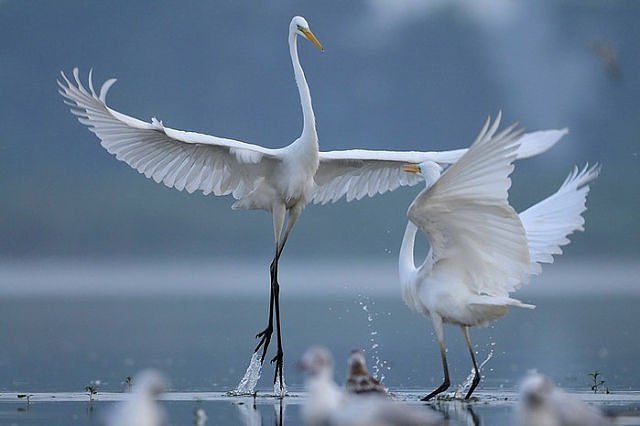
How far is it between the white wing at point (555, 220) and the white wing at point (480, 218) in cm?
121

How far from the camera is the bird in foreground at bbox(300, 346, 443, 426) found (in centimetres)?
759

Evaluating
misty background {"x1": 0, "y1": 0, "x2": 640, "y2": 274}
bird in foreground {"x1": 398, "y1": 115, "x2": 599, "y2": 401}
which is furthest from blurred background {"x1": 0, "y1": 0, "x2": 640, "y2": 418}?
bird in foreground {"x1": 398, "y1": 115, "x2": 599, "y2": 401}

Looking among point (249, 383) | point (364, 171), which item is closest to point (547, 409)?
point (249, 383)

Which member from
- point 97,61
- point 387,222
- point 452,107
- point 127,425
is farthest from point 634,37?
point 127,425

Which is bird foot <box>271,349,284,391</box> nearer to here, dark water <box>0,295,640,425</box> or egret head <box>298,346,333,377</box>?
dark water <box>0,295,640,425</box>

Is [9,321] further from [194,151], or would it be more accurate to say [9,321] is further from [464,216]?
[464,216]

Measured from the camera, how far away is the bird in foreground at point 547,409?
778cm

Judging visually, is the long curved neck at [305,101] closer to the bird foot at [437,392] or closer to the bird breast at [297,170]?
the bird breast at [297,170]

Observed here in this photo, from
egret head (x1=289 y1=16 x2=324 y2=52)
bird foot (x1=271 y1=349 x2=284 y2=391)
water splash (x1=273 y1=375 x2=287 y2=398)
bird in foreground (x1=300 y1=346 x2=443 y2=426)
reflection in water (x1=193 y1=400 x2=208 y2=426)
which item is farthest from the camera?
egret head (x1=289 y1=16 x2=324 y2=52)

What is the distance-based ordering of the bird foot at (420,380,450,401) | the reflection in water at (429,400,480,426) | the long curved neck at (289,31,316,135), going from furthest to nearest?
the long curved neck at (289,31,316,135)
the bird foot at (420,380,450,401)
the reflection in water at (429,400,480,426)

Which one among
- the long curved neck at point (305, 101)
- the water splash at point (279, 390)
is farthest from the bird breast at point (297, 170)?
the water splash at point (279, 390)

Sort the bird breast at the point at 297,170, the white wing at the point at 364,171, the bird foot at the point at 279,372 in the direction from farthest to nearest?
the white wing at the point at 364,171 → the bird breast at the point at 297,170 → the bird foot at the point at 279,372

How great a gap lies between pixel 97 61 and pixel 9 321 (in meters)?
88.8

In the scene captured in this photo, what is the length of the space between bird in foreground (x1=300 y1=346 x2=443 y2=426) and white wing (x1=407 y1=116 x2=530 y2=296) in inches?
124
